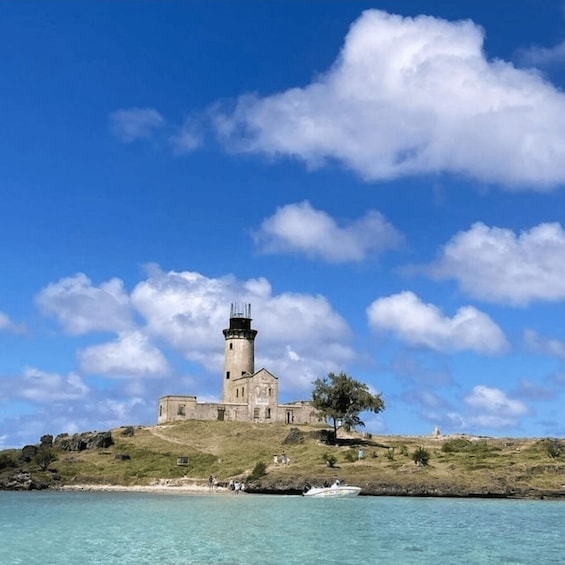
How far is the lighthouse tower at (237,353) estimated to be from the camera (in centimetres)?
13250

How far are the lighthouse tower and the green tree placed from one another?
2841 centimetres

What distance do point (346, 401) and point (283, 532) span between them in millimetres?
63243

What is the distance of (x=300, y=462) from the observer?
88375 millimetres

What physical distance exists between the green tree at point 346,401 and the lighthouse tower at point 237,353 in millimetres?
28412

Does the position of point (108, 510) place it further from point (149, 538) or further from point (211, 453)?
point (211, 453)

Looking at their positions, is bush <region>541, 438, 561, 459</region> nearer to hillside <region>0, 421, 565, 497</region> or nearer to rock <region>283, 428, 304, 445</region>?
hillside <region>0, 421, 565, 497</region>

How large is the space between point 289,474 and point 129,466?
83.6 ft

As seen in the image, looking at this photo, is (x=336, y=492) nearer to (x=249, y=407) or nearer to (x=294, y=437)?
(x=294, y=437)

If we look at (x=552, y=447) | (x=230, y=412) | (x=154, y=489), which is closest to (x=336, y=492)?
(x=154, y=489)

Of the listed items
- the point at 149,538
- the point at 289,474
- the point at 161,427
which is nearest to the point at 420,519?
the point at 149,538

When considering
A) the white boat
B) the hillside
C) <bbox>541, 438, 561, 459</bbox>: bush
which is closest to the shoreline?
the hillside

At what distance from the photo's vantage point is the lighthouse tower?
132m

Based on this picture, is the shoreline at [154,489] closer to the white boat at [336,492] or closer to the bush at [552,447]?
the white boat at [336,492]

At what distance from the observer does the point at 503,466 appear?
262ft
